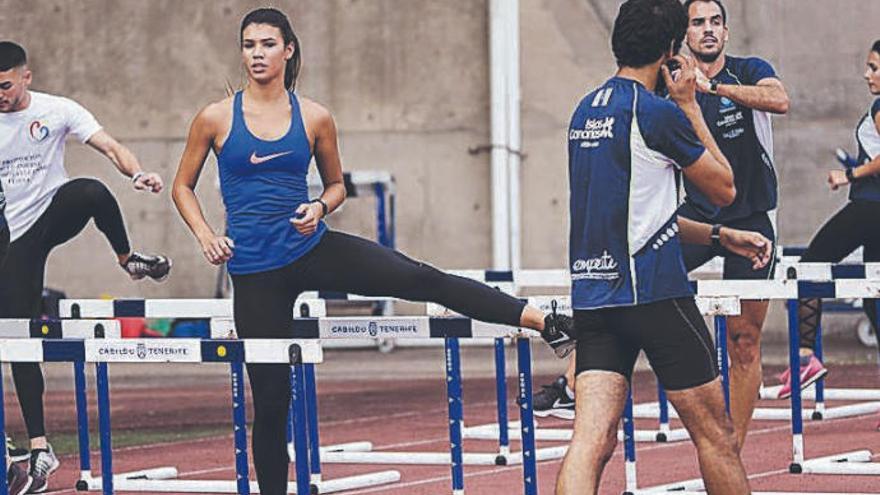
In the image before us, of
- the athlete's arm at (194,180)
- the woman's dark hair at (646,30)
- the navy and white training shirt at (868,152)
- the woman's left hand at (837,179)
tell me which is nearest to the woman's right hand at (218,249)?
the athlete's arm at (194,180)

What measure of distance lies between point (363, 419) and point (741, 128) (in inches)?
223

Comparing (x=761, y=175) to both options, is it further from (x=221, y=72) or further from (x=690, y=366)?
(x=221, y=72)

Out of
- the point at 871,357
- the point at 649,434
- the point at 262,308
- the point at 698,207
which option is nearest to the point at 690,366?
the point at 262,308

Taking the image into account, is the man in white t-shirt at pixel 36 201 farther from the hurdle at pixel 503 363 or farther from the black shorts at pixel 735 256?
the black shorts at pixel 735 256

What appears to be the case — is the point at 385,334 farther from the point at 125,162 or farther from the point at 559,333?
the point at 125,162

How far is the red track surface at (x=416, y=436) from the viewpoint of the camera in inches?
358

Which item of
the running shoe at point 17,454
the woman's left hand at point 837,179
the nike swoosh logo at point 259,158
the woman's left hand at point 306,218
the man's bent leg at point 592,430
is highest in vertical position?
the nike swoosh logo at point 259,158

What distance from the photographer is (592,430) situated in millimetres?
5781

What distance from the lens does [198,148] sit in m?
6.92

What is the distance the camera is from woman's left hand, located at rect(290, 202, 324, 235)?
22.2ft

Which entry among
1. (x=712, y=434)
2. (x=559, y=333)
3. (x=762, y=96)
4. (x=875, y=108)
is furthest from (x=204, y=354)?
(x=875, y=108)

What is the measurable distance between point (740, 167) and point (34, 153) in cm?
329

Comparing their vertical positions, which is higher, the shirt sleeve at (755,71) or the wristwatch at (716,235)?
the shirt sleeve at (755,71)

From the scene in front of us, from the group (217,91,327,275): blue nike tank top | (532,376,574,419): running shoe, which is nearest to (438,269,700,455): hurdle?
(532,376,574,419): running shoe
